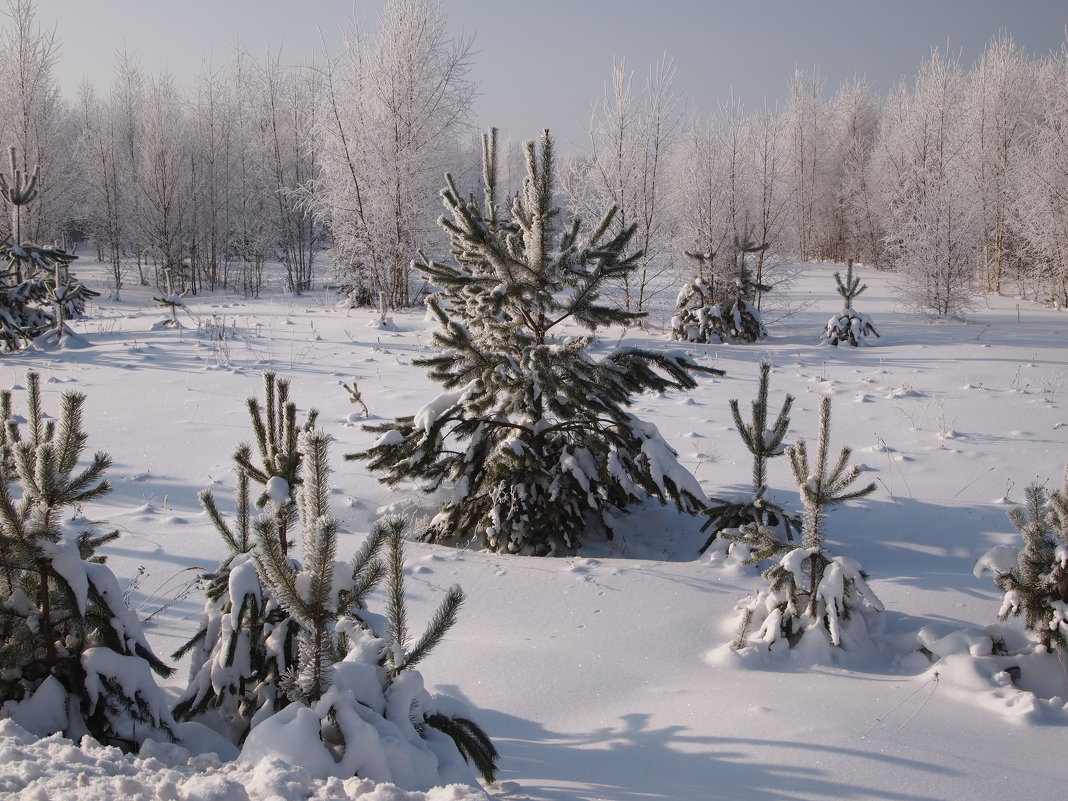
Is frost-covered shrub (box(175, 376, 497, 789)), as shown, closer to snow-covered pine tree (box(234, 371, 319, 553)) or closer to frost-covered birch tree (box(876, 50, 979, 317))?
snow-covered pine tree (box(234, 371, 319, 553))

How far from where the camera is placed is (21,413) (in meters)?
7.38

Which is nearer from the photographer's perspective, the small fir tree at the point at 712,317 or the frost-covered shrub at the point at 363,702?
the frost-covered shrub at the point at 363,702

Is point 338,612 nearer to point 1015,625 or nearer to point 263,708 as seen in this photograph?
point 263,708

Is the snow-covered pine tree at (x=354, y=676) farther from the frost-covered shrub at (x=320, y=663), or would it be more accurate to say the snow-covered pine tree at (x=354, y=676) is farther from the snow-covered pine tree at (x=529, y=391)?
the snow-covered pine tree at (x=529, y=391)

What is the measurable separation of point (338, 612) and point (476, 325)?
11.1ft

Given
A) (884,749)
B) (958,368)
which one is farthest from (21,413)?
(958,368)

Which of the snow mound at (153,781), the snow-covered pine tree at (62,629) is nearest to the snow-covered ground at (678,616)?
the snow mound at (153,781)

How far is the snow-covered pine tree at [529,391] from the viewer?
15.8ft

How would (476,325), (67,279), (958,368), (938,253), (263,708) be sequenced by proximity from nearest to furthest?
(263,708)
(476,325)
(958,368)
(67,279)
(938,253)

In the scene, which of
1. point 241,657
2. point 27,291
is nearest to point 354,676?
point 241,657

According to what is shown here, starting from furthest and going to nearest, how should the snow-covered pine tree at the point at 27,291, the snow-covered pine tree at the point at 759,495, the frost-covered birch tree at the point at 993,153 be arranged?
the frost-covered birch tree at the point at 993,153 → the snow-covered pine tree at the point at 27,291 → the snow-covered pine tree at the point at 759,495

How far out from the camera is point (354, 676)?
6.93 ft

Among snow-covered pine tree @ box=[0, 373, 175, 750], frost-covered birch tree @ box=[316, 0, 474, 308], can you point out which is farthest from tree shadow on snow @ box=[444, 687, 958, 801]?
frost-covered birch tree @ box=[316, 0, 474, 308]

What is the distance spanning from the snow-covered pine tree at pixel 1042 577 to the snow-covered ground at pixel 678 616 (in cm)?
15
